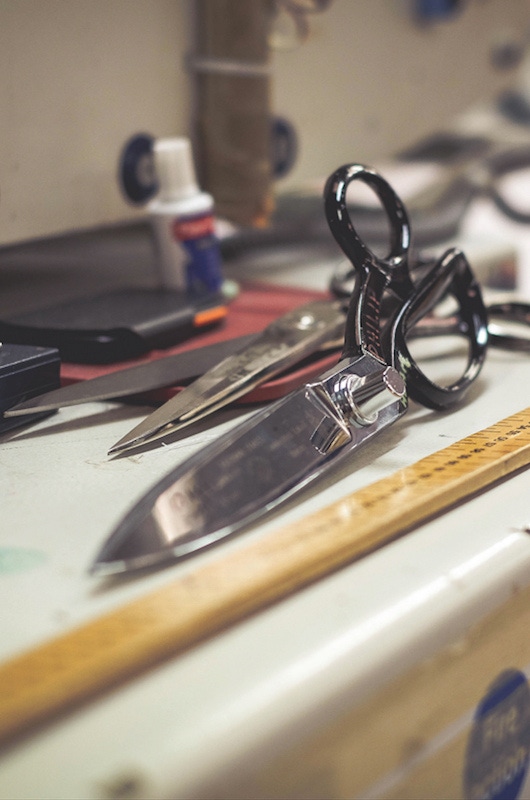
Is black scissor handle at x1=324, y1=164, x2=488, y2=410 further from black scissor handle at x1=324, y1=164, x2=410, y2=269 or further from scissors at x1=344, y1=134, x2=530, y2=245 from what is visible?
scissors at x1=344, y1=134, x2=530, y2=245

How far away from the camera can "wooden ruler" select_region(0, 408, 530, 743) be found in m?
0.23

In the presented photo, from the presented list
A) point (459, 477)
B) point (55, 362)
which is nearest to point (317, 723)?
point (459, 477)

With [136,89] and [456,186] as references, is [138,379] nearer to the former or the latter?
[136,89]

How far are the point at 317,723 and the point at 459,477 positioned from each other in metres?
0.13

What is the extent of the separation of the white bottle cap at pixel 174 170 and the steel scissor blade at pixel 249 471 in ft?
0.86

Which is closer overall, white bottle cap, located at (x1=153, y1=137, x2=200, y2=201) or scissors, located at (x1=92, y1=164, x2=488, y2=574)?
scissors, located at (x1=92, y1=164, x2=488, y2=574)

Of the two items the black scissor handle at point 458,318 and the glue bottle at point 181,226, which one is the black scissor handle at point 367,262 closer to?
the black scissor handle at point 458,318

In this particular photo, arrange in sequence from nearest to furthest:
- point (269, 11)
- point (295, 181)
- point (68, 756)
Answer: point (68, 756) → point (269, 11) → point (295, 181)

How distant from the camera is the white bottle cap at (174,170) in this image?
563 millimetres

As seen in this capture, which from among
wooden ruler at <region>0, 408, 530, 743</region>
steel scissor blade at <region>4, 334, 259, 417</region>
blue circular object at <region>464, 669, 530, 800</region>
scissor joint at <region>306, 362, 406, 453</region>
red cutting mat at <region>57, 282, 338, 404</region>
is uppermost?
scissor joint at <region>306, 362, 406, 453</region>

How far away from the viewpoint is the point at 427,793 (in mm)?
284

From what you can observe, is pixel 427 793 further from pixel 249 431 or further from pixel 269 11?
pixel 269 11

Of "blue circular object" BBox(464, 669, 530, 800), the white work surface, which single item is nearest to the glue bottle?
the white work surface

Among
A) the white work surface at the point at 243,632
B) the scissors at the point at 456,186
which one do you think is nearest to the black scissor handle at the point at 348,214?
the white work surface at the point at 243,632
